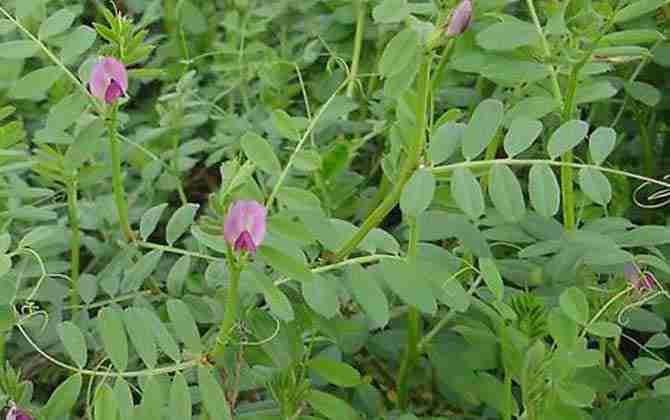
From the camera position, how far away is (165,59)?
5.62ft

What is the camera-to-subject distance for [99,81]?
1001 millimetres

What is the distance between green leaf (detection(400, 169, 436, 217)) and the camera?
881 millimetres

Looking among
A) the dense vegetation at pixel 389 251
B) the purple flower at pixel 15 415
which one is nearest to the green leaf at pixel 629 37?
the dense vegetation at pixel 389 251

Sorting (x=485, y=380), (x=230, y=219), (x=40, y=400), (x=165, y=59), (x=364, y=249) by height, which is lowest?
(x=40, y=400)

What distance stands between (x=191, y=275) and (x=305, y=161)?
18 cm

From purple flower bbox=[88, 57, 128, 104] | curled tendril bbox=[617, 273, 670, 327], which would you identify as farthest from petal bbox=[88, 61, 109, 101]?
curled tendril bbox=[617, 273, 670, 327]

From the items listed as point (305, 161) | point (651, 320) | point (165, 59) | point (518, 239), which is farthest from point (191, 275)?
point (165, 59)

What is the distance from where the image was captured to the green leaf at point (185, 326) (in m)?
0.93

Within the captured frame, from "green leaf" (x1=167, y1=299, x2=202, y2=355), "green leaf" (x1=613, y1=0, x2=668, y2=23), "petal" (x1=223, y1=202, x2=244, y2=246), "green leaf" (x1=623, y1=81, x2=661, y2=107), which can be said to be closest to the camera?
"petal" (x1=223, y1=202, x2=244, y2=246)

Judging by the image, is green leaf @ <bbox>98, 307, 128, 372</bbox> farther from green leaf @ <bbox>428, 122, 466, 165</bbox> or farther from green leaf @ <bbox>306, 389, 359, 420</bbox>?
green leaf @ <bbox>428, 122, 466, 165</bbox>

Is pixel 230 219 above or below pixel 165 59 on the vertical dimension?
above

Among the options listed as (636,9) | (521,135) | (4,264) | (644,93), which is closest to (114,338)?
(4,264)

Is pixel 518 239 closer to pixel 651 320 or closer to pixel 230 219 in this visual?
pixel 651 320

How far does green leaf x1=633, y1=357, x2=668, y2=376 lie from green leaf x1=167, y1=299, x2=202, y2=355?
342 millimetres
